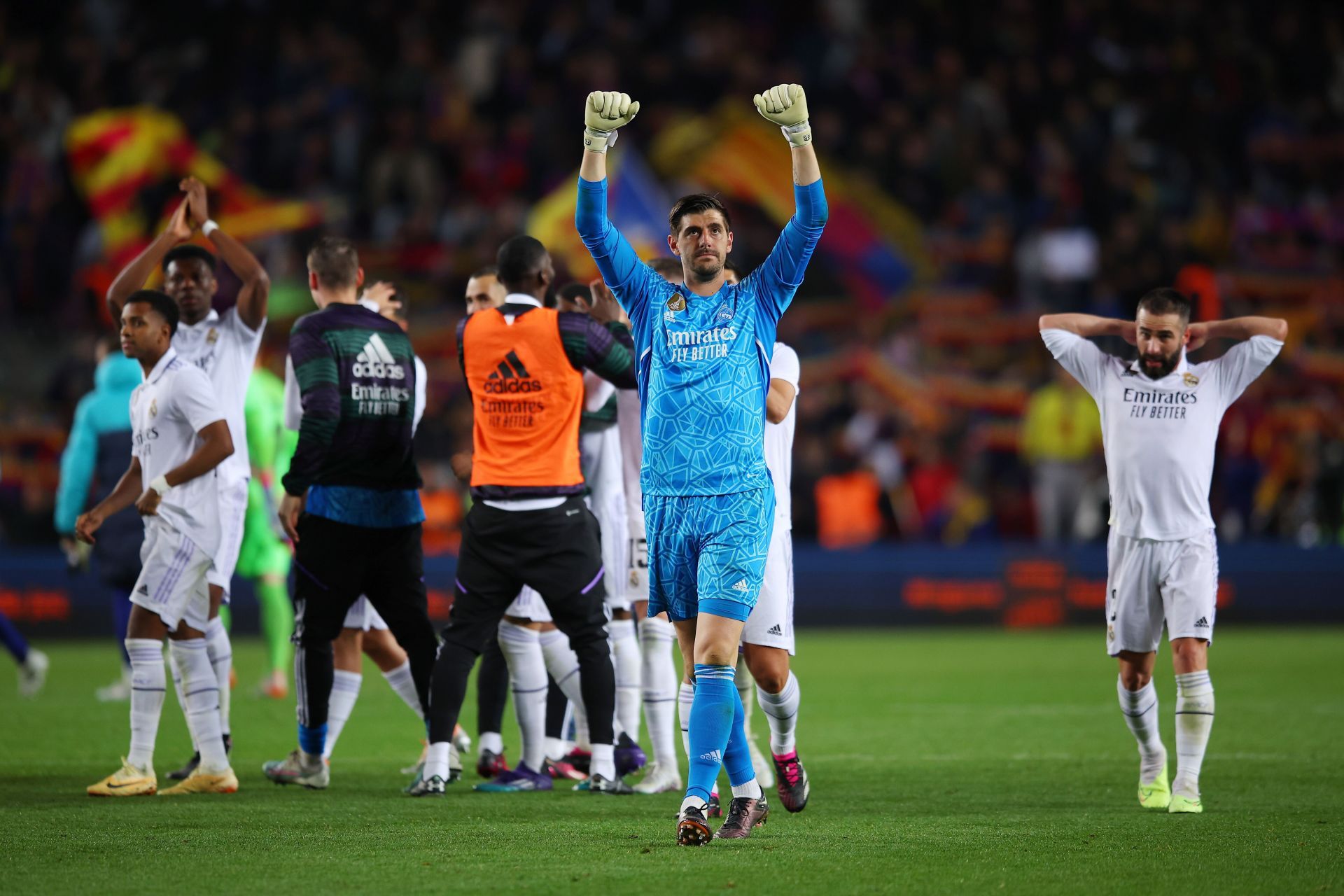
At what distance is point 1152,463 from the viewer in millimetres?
7910

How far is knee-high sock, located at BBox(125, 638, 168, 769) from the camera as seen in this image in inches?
316

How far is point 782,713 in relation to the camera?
7020 mm

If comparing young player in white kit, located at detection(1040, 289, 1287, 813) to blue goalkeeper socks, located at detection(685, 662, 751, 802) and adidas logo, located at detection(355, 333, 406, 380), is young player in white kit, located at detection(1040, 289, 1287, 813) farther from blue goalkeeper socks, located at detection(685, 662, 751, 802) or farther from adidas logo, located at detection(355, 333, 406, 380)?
adidas logo, located at detection(355, 333, 406, 380)

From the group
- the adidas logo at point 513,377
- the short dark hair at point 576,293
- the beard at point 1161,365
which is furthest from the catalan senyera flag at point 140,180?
the beard at point 1161,365

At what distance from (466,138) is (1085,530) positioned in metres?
10.6

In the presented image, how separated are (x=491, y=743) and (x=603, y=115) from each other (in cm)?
364

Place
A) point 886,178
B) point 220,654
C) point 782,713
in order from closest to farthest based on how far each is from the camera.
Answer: point 782,713 < point 220,654 < point 886,178

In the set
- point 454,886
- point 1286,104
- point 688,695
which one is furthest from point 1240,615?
point 454,886

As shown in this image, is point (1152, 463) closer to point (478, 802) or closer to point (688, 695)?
point (688, 695)

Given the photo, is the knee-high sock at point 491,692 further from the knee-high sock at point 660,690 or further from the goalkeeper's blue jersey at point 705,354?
the goalkeeper's blue jersey at point 705,354

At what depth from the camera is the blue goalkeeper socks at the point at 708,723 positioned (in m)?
6.33

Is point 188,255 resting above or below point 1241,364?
above

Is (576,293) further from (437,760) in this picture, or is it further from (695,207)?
(437,760)

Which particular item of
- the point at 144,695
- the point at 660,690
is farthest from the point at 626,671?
the point at 144,695
